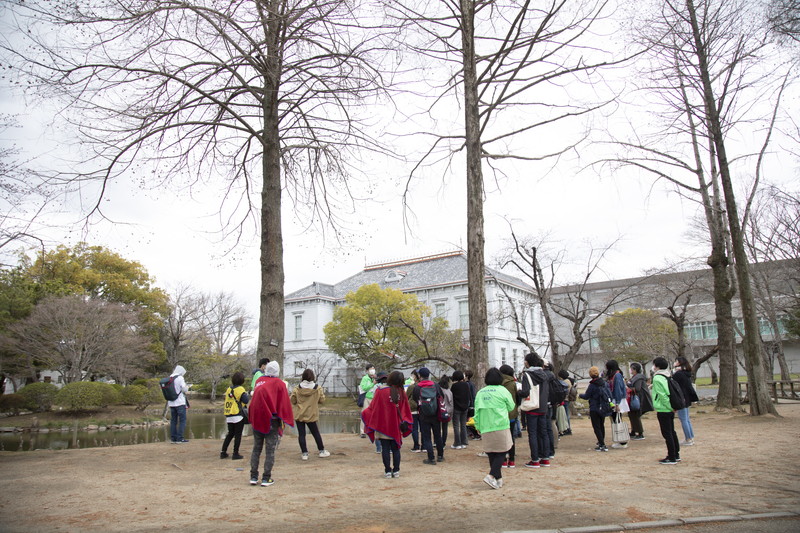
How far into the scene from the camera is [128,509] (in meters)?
5.50

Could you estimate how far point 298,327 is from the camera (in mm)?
46688

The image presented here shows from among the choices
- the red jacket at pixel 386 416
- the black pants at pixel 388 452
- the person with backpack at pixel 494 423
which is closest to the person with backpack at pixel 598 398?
the person with backpack at pixel 494 423

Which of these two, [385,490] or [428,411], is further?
[428,411]

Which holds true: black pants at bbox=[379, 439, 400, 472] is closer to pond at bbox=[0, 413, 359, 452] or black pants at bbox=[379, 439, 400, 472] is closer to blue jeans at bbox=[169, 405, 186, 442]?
blue jeans at bbox=[169, 405, 186, 442]

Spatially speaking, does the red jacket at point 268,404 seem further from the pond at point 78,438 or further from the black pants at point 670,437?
the pond at point 78,438

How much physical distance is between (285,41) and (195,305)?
3369 centimetres

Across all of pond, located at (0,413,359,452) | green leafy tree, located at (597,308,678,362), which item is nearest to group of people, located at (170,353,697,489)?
pond, located at (0,413,359,452)

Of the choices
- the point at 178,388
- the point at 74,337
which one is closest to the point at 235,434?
the point at 178,388

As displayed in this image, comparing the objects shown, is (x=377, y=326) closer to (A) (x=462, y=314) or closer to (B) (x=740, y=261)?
(A) (x=462, y=314)

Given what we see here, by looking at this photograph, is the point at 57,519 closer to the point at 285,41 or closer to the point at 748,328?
the point at 285,41

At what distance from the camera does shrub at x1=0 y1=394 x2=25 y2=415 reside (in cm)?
2379

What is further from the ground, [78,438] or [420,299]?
[420,299]

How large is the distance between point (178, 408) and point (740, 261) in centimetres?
1448

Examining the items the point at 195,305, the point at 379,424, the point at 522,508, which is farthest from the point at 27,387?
the point at 522,508
